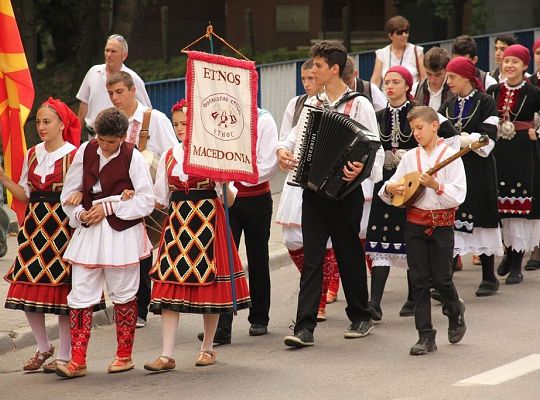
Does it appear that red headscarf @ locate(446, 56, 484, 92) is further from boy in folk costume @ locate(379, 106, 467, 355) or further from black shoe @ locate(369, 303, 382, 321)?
black shoe @ locate(369, 303, 382, 321)

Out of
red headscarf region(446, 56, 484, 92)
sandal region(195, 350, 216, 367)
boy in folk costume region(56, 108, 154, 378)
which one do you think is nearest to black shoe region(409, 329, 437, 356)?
sandal region(195, 350, 216, 367)

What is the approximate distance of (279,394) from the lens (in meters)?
8.34

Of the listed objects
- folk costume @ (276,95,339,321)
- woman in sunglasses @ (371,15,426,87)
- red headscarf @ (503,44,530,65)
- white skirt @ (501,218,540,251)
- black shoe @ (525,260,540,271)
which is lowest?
black shoe @ (525,260,540,271)

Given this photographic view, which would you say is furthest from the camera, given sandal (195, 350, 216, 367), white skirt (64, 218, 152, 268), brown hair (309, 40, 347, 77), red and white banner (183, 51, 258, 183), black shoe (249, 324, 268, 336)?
black shoe (249, 324, 268, 336)

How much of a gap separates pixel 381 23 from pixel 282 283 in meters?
26.4

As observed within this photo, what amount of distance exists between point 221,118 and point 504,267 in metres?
4.14

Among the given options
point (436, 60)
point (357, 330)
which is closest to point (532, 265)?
point (436, 60)

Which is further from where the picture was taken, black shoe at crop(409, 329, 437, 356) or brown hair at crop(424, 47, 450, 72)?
brown hair at crop(424, 47, 450, 72)

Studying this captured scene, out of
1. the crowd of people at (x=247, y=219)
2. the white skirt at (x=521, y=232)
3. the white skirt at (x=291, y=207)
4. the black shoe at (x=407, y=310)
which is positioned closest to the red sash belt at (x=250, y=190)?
the crowd of people at (x=247, y=219)

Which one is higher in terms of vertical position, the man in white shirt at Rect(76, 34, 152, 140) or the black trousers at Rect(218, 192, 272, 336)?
the man in white shirt at Rect(76, 34, 152, 140)

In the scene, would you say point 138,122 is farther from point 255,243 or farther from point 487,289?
point 487,289

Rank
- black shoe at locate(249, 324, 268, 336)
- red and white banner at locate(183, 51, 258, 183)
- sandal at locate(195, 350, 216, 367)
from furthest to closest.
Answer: black shoe at locate(249, 324, 268, 336)
sandal at locate(195, 350, 216, 367)
red and white banner at locate(183, 51, 258, 183)

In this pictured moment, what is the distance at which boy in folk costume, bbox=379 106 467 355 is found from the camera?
9.45 metres

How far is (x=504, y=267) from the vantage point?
12484 mm
